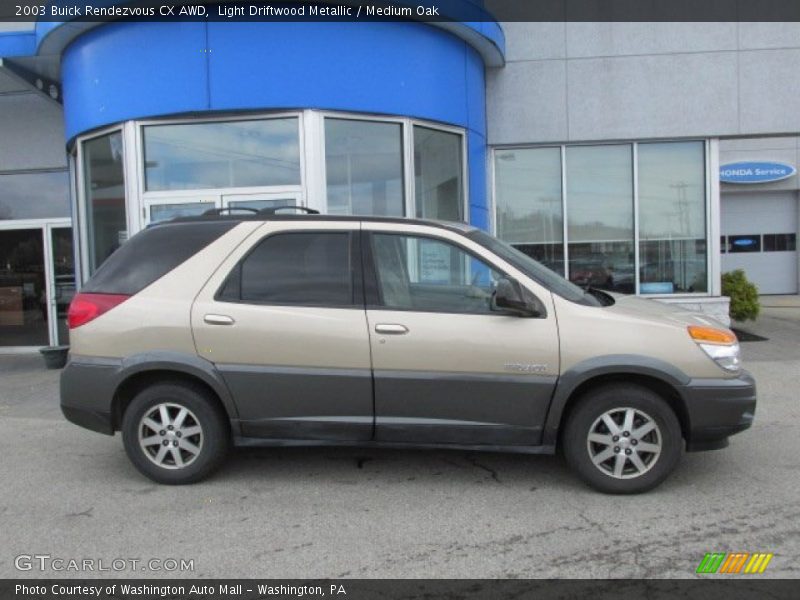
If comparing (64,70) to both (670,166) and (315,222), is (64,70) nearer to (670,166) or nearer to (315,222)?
(315,222)

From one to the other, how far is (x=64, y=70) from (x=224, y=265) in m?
6.66

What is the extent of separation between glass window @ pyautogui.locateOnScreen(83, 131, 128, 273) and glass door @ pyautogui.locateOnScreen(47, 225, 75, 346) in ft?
5.53

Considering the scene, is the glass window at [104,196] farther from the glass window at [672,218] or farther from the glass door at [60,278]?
the glass window at [672,218]

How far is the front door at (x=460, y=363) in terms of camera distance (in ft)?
14.6

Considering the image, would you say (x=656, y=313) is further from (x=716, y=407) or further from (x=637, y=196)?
(x=637, y=196)

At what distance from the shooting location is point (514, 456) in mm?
5371

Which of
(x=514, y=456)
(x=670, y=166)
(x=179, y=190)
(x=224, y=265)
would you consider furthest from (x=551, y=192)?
(x=224, y=265)

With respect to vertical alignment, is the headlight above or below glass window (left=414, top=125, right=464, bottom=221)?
below

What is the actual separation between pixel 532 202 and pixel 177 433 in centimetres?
822

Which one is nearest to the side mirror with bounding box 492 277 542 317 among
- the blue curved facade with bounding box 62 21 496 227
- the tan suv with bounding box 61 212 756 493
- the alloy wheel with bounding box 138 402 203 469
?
the tan suv with bounding box 61 212 756 493

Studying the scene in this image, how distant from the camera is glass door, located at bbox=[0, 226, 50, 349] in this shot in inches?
→ 455

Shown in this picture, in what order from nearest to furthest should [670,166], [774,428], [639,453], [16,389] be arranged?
1. [639,453]
2. [774,428]
3. [16,389]
4. [670,166]

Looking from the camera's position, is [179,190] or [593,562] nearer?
[593,562]

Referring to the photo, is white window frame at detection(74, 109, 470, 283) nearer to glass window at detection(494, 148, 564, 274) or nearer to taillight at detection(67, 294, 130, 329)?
glass window at detection(494, 148, 564, 274)
